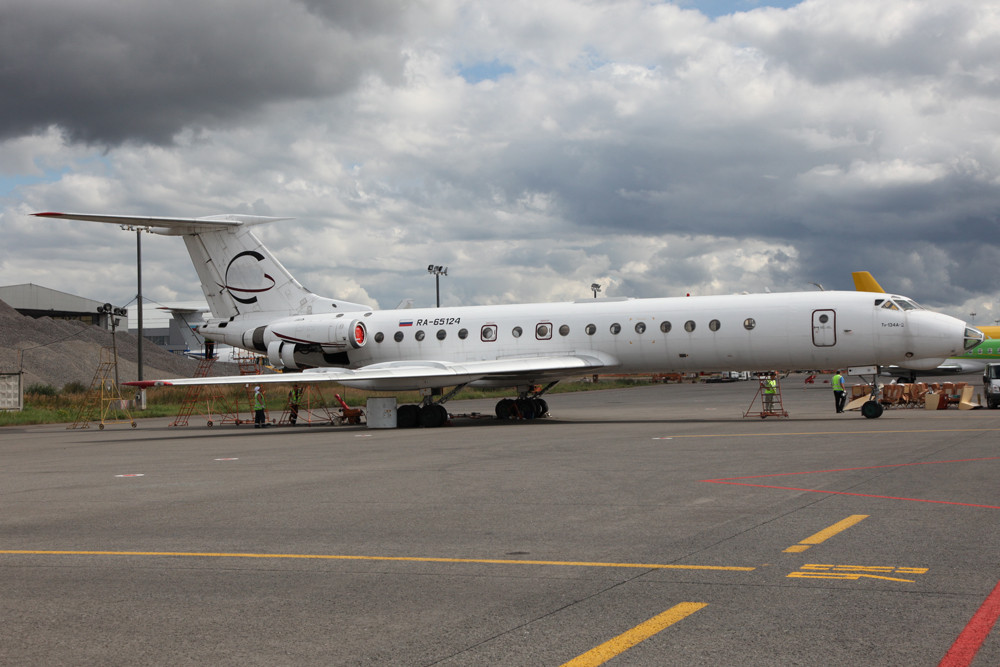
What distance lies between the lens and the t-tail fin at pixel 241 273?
101 ft

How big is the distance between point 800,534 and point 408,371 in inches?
781

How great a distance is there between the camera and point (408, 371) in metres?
27.1

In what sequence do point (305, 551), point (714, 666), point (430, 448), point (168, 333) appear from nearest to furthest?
point (714, 666) → point (305, 551) → point (430, 448) → point (168, 333)

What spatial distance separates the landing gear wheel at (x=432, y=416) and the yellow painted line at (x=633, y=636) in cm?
2240

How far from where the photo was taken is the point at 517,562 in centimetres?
716

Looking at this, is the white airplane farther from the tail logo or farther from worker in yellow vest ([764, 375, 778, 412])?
worker in yellow vest ([764, 375, 778, 412])

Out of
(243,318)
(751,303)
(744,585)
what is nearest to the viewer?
(744,585)

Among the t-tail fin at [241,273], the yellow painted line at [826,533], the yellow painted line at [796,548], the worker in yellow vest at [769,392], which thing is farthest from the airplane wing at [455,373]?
the yellow painted line at [796,548]

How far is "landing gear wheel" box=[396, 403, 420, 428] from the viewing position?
28250 mm

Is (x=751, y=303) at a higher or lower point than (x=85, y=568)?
higher

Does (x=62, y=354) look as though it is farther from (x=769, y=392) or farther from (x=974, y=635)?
(x=974, y=635)

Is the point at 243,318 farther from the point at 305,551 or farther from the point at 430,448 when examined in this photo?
the point at 305,551

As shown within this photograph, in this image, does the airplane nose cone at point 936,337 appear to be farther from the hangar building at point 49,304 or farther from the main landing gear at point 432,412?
the hangar building at point 49,304

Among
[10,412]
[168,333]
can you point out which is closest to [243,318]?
[10,412]
